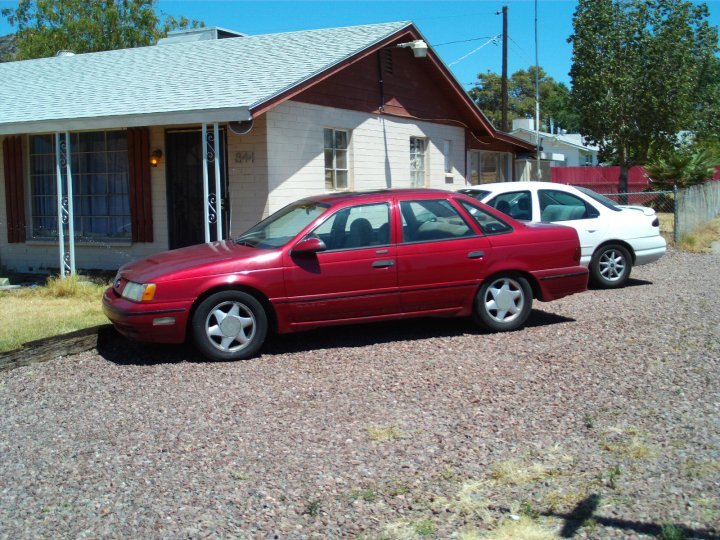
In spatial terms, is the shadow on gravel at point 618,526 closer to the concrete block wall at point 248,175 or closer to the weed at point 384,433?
the weed at point 384,433

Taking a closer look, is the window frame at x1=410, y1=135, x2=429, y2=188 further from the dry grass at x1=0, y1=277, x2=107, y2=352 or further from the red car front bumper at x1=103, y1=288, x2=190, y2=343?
the red car front bumper at x1=103, y1=288, x2=190, y2=343

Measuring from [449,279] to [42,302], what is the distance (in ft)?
19.8

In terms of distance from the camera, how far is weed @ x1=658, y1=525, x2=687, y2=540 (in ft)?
12.9

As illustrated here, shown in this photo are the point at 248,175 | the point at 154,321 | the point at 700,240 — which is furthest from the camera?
the point at 700,240

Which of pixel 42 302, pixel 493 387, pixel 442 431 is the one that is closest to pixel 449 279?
pixel 493 387

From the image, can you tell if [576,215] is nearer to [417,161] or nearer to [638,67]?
[417,161]

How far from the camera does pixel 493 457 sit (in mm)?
5082

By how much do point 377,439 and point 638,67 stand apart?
27254 millimetres

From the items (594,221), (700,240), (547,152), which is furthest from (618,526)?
(547,152)

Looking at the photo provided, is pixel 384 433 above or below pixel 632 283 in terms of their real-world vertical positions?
below

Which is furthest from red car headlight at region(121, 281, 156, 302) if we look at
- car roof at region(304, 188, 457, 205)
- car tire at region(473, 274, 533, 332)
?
car tire at region(473, 274, 533, 332)

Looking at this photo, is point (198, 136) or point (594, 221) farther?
point (198, 136)

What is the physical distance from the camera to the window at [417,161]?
1672cm

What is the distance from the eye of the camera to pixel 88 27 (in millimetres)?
34344
